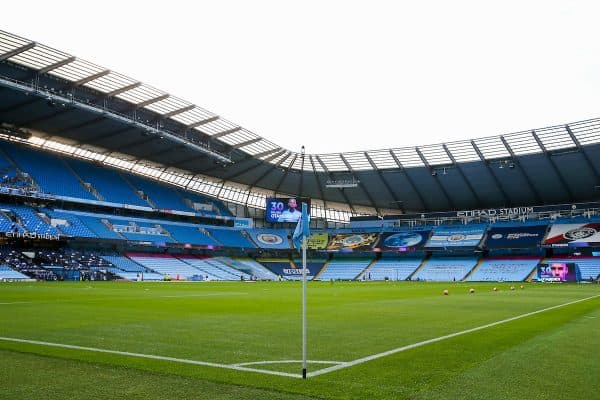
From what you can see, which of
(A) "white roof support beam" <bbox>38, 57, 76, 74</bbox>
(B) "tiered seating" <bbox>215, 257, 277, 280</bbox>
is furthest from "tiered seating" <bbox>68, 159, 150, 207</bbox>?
(A) "white roof support beam" <bbox>38, 57, 76, 74</bbox>

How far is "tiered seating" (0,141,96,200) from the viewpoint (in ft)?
218

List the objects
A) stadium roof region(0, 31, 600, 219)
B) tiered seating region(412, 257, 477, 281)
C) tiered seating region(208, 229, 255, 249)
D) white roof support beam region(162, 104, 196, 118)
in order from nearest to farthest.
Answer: stadium roof region(0, 31, 600, 219) → white roof support beam region(162, 104, 196, 118) → tiered seating region(412, 257, 477, 281) → tiered seating region(208, 229, 255, 249)

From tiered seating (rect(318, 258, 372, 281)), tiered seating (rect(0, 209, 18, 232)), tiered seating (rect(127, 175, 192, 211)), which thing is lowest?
tiered seating (rect(318, 258, 372, 281))

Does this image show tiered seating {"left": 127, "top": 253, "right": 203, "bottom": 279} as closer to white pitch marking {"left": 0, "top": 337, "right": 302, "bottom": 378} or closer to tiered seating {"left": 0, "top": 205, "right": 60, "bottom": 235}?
tiered seating {"left": 0, "top": 205, "right": 60, "bottom": 235}

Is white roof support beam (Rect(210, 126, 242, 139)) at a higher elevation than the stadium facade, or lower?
higher

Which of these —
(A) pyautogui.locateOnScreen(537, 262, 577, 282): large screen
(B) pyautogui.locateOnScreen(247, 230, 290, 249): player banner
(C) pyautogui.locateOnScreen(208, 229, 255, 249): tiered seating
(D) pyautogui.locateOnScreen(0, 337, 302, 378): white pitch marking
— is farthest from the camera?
(B) pyautogui.locateOnScreen(247, 230, 290, 249): player banner

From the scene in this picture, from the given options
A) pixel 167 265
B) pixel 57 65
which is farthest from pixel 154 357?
pixel 167 265

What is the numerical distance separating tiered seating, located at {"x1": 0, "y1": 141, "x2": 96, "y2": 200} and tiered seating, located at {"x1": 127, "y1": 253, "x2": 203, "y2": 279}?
1099 cm

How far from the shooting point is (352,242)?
91438mm

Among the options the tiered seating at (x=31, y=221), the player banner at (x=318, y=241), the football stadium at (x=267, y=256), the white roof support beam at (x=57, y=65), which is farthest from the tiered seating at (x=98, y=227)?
the player banner at (x=318, y=241)

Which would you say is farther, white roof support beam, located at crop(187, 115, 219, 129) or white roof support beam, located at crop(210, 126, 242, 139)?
white roof support beam, located at crop(210, 126, 242, 139)

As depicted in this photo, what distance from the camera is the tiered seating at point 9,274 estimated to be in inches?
2035

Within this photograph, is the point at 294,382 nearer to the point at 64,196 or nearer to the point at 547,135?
the point at 547,135

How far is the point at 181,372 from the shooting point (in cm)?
738
